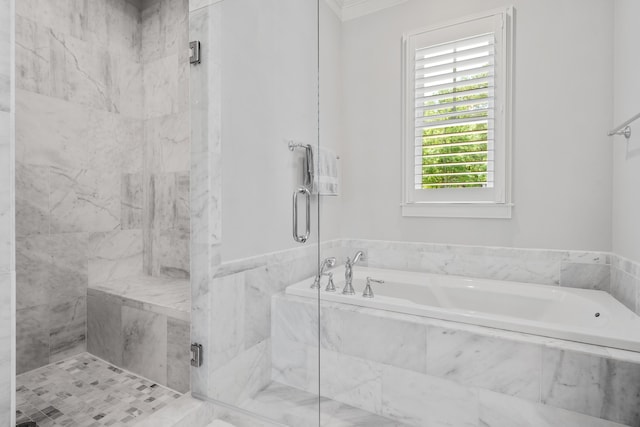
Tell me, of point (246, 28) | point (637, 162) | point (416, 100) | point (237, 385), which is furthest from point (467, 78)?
point (237, 385)

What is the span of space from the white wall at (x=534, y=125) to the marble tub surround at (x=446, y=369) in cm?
112

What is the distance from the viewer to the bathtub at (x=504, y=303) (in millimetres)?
1312

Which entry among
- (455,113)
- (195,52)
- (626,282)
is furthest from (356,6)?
(626,282)

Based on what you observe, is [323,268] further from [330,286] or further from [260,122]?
[260,122]

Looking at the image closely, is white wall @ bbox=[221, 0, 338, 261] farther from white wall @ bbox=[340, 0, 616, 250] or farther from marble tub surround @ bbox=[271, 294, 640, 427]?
white wall @ bbox=[340, 0, 616, 250]

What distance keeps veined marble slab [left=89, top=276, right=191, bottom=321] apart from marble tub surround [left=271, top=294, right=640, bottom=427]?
0.53m

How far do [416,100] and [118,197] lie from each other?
2.33 meters

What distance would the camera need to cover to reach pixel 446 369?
4.68 ft

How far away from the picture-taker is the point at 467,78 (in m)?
2.42

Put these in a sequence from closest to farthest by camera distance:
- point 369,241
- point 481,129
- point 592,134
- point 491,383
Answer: point 491,383
point 592,134
point 481,129
point 369,241

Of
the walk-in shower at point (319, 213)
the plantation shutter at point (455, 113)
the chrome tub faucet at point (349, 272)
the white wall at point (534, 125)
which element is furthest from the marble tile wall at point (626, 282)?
the chrome tub faucet at point (349, 272)

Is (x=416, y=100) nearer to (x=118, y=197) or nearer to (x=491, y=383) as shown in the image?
(x=491, y=383)

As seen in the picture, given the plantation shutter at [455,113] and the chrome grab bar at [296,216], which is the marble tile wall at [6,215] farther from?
the plantation shutter at [455,113]

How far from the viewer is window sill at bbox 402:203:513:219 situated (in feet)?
7.57
